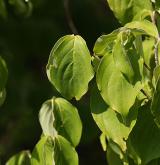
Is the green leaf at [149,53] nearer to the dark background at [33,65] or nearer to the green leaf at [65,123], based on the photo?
the green leaf at [65,123]

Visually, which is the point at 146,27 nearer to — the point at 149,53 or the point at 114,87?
the point at 114,87

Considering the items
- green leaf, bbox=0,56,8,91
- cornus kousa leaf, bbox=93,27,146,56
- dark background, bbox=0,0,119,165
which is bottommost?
dark background, bbox=0,0,119,165

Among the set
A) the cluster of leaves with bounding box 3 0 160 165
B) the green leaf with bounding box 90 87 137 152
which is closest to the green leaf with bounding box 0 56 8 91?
the cluster of leaves with bounding box 3 0 160 165

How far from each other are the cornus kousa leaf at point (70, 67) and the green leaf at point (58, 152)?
103mm

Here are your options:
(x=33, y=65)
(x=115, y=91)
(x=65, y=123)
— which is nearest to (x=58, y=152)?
(x=65, y=123)

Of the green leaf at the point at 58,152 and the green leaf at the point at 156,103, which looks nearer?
the green leaf at the point at 156,103

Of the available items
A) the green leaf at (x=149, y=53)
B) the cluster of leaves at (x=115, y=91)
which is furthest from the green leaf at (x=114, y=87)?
the green leaf at (x=149, y=53)

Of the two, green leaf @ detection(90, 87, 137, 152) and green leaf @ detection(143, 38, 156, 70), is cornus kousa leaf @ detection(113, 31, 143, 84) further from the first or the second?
green leaf @ detection(143, 38, 156, 70)

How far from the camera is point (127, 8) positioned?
1253 mm

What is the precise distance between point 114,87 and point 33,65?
10.7ft

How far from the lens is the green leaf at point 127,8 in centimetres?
124

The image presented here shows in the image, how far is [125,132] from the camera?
1.14 m

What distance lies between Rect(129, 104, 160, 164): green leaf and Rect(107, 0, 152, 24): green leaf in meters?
0.19

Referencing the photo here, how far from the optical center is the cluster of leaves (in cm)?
110
